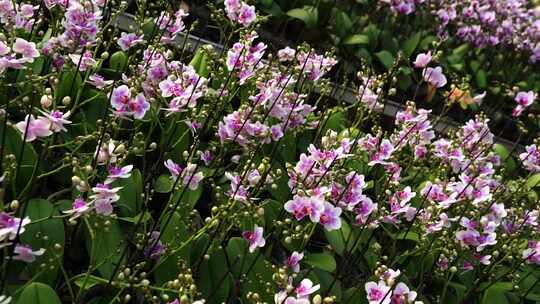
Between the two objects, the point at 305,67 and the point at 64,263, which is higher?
the point at 305,67

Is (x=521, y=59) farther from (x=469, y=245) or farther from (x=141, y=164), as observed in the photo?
(x=141, y=164)

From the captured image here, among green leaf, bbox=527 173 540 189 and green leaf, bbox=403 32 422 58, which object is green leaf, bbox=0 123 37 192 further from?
green leaf, bbox=403 32 422 58

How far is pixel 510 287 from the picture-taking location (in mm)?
2205

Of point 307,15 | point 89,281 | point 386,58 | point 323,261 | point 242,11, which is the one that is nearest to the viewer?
point 89,281

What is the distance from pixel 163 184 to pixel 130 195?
16 centimetres

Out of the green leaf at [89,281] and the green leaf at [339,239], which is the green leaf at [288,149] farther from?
the green leaf at [89,281]

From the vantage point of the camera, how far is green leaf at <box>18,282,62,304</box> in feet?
4.50

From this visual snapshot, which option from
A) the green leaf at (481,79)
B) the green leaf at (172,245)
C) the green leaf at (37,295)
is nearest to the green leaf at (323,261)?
the green leaf at (172,245)

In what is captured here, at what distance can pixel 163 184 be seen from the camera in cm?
199

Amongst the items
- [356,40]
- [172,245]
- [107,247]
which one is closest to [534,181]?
[356,40]

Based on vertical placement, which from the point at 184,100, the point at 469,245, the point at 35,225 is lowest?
the point at 35,225

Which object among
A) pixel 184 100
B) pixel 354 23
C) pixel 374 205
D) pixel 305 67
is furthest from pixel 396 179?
pixel 354 23

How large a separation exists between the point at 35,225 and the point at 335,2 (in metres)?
3.09

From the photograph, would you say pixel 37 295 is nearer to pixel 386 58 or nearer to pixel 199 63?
pixel 199 63
